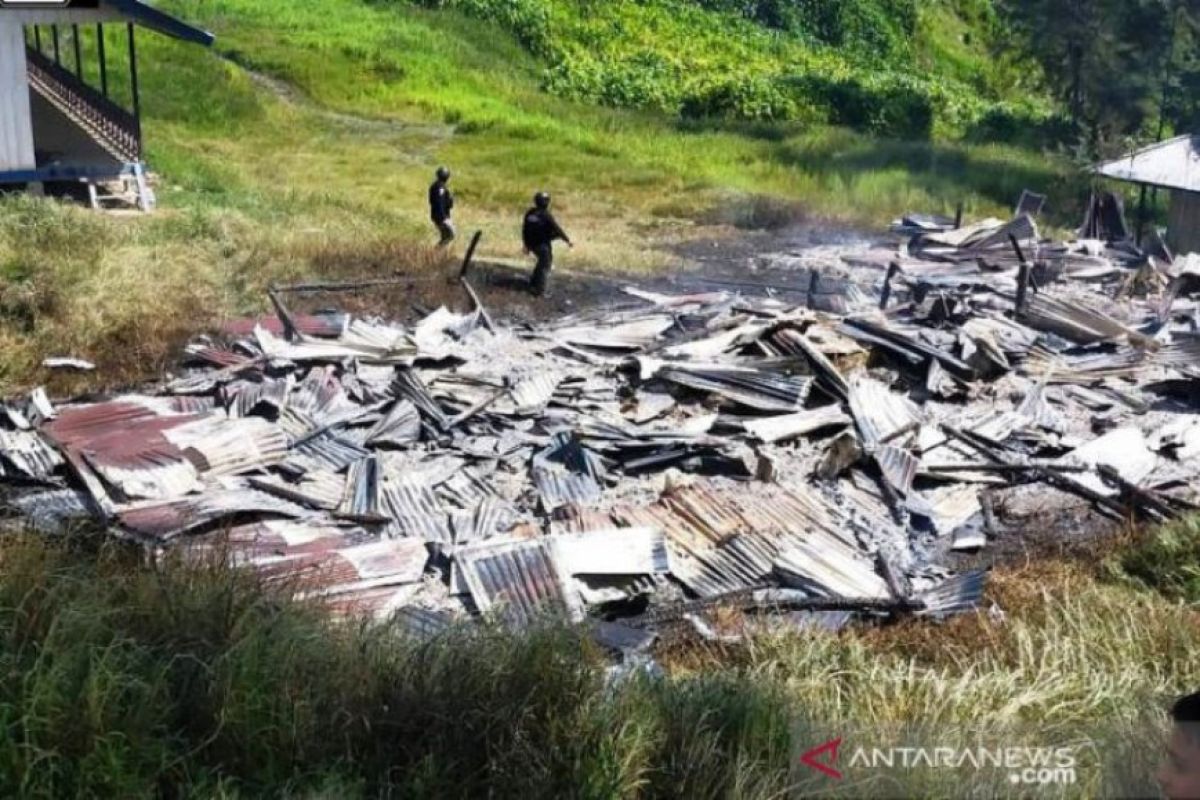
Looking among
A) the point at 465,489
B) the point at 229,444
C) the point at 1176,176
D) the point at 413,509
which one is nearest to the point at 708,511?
the point at 465,489

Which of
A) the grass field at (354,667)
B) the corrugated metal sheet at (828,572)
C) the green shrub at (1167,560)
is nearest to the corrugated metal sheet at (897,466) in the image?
the corrugated metal sheet at (828,572)

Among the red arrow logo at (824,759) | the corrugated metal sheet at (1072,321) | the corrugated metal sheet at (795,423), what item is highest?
the red arrow logo at (824,759)

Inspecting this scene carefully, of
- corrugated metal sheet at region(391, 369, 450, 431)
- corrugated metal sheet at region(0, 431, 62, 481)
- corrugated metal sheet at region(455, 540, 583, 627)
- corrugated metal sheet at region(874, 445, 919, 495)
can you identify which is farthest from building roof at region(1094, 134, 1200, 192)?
corrugated metal sheet at region(0, 431, 62, 481)

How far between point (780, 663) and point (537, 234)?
943 centimetres

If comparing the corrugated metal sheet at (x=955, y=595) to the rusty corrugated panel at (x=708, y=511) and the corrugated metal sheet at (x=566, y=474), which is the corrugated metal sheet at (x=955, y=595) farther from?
the corrugated metal sheet at (x=566, y=474)

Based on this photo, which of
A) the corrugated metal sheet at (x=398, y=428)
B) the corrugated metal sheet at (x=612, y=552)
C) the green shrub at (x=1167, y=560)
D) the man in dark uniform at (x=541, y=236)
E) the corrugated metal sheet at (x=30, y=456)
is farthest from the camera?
the man in dark uniform at (x=541, y=236)

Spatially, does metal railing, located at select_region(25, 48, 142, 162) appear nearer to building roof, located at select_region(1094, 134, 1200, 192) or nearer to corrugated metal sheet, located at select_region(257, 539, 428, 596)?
corrugated metal sheet, located at select_region(257, 539, 428, 596)

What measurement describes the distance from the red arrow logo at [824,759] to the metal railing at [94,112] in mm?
15863

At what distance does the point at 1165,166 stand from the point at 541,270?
12.8 metres

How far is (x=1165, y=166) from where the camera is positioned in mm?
22250

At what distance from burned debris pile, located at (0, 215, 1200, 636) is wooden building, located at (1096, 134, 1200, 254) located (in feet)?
27.4

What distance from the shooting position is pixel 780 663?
659cm

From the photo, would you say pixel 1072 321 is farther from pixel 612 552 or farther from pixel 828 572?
pixel 612 552

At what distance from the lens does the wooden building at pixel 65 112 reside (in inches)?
664
